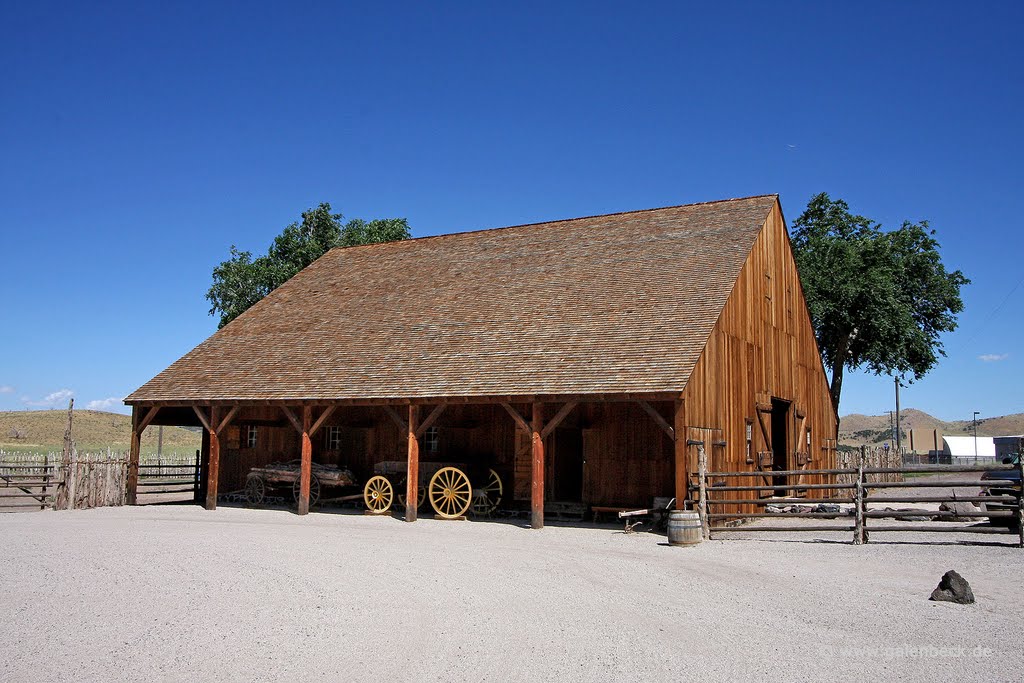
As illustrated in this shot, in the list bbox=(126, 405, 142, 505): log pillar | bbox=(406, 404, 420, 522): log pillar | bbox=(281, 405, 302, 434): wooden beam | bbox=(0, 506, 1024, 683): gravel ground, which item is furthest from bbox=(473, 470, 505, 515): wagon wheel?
bbox=(126, 405, 142, 505): log pillar

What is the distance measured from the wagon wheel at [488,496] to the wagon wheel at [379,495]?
2298mm

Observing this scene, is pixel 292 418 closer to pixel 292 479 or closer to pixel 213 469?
pixel 292 479

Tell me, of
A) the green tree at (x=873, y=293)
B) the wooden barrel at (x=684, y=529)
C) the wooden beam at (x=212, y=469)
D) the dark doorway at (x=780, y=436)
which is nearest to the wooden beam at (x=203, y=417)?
the wooden beam at (x=212, y=469)

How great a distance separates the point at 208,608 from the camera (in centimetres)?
979

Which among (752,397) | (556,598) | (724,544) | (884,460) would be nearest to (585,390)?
(724,544)

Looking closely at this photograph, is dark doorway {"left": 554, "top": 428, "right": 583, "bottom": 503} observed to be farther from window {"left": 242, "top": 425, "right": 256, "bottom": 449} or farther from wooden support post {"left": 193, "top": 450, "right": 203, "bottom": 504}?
wooden support post {"left": 193, "top": 450, "right": 203, "bottom": 504}

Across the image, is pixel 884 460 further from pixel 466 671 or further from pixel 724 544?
pixel 466 671

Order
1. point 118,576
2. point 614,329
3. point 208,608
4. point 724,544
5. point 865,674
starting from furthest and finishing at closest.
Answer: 1. point 614,329
2. point 724,544
3. point 118,576
4. point 208,608
5. point 865,674

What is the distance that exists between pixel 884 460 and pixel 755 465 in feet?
63.5

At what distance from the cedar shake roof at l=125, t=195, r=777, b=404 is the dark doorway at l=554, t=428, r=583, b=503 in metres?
3.37

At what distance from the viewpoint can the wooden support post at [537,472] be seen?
18359mm

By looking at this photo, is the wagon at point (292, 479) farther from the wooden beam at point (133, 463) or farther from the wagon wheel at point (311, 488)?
the wooden beam at point (133, 463)

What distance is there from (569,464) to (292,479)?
762cm

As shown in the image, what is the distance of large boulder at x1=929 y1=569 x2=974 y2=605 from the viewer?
393 inches
